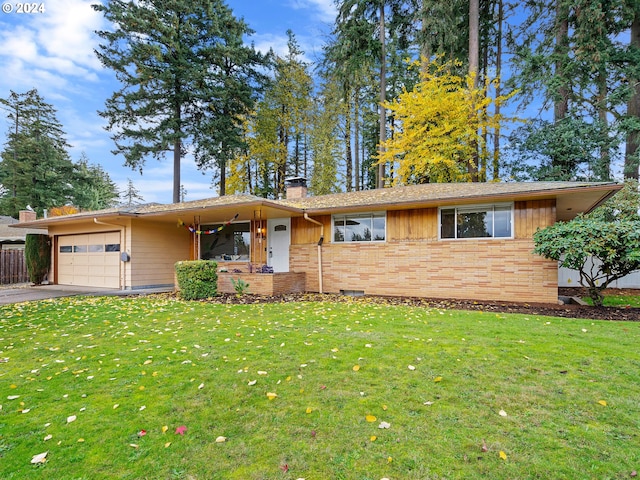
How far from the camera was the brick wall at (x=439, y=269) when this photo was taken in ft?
27.2

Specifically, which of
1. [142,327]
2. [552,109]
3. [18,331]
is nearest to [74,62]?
[18,331]

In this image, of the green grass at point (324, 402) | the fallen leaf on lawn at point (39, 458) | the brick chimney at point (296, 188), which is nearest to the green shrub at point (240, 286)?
the green grass at point (324, 402)

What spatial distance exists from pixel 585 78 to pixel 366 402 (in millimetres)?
17094

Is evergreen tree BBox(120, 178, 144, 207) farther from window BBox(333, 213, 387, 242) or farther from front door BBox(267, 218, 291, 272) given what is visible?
window BBox(333, 213, 387, 242)

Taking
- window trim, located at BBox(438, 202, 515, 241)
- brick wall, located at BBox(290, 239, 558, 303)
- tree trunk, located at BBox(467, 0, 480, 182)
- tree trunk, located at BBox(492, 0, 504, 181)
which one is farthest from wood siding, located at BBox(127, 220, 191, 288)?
tree trunk, located at BBox(492, 0, 504, 181)

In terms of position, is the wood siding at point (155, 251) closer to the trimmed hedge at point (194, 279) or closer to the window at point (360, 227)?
the trimmed hedge at point (194, 279)

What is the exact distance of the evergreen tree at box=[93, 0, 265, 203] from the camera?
16188 mm

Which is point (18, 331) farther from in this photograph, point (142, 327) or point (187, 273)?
point (187, 273)

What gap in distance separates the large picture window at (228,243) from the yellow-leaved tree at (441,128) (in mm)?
7778

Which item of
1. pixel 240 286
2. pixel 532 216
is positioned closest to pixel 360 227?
pixel 240 286

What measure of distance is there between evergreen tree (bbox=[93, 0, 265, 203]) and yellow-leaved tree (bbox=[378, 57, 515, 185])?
30.6 ft

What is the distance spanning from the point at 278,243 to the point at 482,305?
22.4ft

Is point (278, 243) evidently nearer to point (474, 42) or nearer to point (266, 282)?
point (266, 282)

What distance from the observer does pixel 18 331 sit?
227 inches
